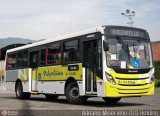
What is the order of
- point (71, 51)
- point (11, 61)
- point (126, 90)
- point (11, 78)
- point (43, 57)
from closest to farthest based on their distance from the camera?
point (126, 90)
point (71, 51)
point (43, 57)
point (11, 78)
point (11, 61)

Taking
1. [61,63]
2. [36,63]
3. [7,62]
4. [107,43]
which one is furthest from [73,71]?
[7,62]

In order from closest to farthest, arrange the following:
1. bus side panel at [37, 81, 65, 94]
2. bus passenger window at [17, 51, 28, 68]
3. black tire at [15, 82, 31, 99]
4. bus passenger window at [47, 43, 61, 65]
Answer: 1. bus side panel at [37, 81, 65, 94]
2. bus passenger window at [47, 43, 61, 65]
3. bus passenger window at [17, 51, 28, 68]
4. black tire at [15, 82, 31, 99]

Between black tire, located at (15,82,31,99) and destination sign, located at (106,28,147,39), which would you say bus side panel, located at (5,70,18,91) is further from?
destination sign, located at (106,28,147,39)

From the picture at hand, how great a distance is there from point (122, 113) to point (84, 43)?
511 centimetres

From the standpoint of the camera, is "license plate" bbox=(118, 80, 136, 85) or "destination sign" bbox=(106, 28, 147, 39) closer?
"license plate" bbox=(118, 80, 136, 85)

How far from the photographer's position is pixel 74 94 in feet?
59.9

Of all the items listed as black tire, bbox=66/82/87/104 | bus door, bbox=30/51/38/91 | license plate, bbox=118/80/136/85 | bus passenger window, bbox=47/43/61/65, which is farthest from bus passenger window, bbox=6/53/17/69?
license plate, bbox=118/80/136/85

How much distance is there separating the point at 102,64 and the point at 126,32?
187cm

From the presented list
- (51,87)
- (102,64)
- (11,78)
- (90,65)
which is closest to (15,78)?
(11,78)

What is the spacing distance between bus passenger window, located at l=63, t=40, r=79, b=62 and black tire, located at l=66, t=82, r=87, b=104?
1.13m

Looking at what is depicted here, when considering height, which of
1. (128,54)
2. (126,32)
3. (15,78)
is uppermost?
(126,32)

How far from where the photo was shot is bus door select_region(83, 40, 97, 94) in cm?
1683

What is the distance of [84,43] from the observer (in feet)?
57.7

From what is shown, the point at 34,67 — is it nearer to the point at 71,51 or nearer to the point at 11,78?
the point at 11,78
